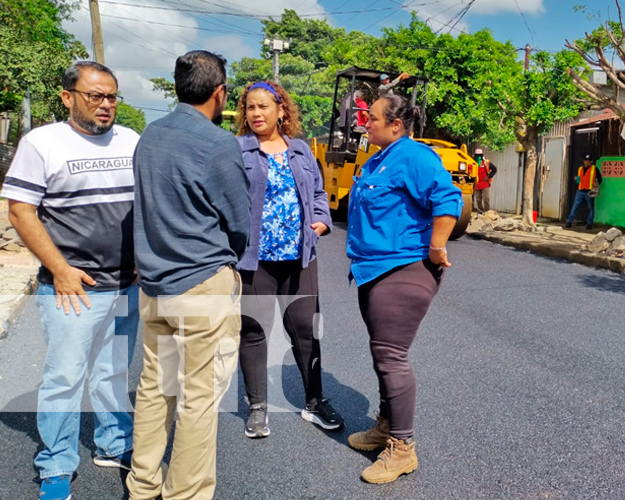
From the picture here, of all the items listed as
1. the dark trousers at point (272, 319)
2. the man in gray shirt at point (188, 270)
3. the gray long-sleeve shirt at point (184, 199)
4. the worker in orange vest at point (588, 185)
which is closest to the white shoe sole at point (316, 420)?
the dark trousers at point (272, 319)

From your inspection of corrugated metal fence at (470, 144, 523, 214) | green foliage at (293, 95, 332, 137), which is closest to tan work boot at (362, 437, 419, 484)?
corrugated metal fence at (470, 144, 523, 214)

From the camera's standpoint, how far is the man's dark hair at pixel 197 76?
2455 millimetres

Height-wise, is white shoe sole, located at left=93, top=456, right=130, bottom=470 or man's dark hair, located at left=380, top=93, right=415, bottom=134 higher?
man's dark hair, located at left=380, top=93, right=415, bottom=134

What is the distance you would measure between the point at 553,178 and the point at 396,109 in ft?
49.4

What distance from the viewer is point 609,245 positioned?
9.84 meters

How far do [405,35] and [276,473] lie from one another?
798 inches

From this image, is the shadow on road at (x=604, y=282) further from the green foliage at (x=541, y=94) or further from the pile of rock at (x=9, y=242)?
the pile of rock at (x=9, y=242)

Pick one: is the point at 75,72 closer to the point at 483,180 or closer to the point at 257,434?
the point at 257,434

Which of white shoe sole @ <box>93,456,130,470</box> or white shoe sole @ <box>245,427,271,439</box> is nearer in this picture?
white shoe sole @ <box>93,456,130,470</box>

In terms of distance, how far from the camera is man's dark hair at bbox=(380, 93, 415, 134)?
10.0ft

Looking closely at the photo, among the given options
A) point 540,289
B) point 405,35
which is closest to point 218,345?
point 540,289

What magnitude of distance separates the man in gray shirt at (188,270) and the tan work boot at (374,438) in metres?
0.94

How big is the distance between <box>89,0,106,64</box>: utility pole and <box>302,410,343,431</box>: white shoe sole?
1899 cm

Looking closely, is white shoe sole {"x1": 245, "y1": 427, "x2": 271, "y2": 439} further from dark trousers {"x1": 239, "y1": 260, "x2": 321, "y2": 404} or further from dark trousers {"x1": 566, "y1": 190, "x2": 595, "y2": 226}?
dark trousers {"x1": 566, "y1": 190, "x2": 595, "y2": 226}
